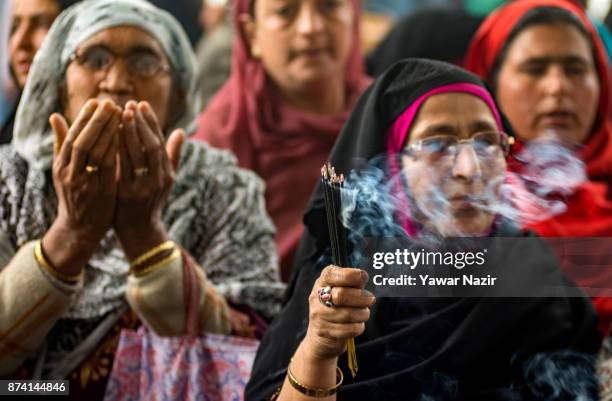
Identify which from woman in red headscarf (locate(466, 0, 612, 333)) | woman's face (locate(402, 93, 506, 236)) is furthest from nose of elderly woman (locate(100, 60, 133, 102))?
woman in red headscarf (locate(466, 0, 612, 333))

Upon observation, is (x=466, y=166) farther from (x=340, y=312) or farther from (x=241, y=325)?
(x=241, y=325)

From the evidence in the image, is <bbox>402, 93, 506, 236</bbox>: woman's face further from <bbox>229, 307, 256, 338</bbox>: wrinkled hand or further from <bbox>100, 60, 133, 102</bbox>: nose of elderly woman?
<bbox>100, 60, 133, 102</bbox>: nose of elderly woman

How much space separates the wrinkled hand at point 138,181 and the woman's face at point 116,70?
244mm

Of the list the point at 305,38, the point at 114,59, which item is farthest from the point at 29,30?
the point at 305,38

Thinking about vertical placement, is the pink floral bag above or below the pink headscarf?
below

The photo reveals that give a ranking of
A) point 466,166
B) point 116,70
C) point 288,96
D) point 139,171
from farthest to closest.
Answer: point 288,96, point 116,70, point 139,171, point 466,166

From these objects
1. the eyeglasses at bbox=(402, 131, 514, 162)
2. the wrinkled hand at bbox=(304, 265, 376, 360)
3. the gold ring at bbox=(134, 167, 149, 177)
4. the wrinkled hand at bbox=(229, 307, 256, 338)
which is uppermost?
the eyeglasses at bbox=(402, 131, 514, 162)

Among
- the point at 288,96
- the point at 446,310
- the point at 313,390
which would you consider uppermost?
the point at 288,96

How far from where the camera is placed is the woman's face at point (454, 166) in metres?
2.09

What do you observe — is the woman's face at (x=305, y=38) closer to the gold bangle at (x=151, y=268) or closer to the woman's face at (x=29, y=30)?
the woman's face at (x=29, y=30)

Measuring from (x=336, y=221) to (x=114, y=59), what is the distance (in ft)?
3.21

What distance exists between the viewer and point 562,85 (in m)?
2.77

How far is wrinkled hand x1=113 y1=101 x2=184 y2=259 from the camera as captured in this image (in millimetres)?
2295

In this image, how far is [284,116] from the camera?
332 cm
